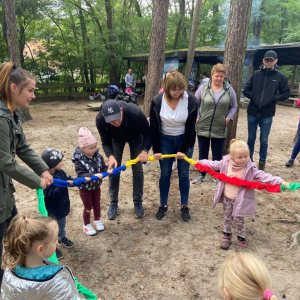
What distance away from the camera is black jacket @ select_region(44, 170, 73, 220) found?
2855 millimetres

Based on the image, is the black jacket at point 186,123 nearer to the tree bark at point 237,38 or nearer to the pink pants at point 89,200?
the pink pants at point 89,200

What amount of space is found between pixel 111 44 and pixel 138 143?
16.3 meters

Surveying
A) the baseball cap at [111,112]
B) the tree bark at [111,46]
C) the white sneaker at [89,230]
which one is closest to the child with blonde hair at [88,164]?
the white sneaker at [89,230]

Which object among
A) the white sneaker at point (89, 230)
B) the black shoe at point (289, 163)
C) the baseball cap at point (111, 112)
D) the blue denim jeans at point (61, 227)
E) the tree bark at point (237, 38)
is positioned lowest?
the white sneaker at point (89, 230)

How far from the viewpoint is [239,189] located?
3.06 meters

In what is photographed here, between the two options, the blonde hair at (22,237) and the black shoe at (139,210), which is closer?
the blonde hair at (22,237)

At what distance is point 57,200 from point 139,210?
54.4 inches

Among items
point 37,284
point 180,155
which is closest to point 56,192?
point 37,284

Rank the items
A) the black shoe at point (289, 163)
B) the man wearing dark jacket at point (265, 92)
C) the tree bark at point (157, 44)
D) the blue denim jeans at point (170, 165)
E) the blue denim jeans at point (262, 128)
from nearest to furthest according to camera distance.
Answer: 1. the blue denim jeans at point (170, 165)
2. the man wearing dark jacket at point (265, 92)
3. the blue denim jeans at point (262, 128)
4. the black shoe at point (289, 163)
5. the tree bark at point (157, 44)

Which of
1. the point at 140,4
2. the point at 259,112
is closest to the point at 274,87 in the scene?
→ the point at 259,112

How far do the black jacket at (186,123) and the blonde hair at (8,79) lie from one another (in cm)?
181

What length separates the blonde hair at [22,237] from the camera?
5.18 ft

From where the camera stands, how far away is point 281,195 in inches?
184

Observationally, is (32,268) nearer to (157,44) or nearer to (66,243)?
(66,243)
